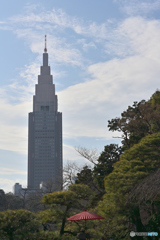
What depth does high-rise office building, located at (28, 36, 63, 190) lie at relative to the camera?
12988 cm

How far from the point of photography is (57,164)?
132 meters

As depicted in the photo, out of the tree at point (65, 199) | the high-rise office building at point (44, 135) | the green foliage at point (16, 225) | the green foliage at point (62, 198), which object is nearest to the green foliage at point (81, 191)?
the tree at point (65, 199)

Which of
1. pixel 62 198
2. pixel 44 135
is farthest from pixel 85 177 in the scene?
pixel 44 135

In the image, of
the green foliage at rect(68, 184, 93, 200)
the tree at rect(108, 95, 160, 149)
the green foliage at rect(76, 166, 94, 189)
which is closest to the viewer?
the green foliage at rect(68, 184, 93, 200)

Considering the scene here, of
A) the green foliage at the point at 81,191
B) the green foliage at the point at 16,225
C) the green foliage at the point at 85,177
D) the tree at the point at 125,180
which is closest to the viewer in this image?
the green foliage at the point at 16,225

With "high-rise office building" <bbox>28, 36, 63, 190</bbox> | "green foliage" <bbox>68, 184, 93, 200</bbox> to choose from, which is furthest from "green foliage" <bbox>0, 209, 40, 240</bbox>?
"high-rise office building" <bbox>28, 36, 63, 190</bbox>

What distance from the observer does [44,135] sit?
13388 cm

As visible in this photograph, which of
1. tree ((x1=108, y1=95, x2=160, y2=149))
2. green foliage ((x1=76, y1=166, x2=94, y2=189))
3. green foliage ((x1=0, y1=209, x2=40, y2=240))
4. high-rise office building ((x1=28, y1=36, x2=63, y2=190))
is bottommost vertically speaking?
green foliage ((x1=0, y1=209, x2=40, y2=240))

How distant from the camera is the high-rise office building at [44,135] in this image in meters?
130

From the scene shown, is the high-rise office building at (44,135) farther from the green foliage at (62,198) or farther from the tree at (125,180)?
the green foliage at (62,198)

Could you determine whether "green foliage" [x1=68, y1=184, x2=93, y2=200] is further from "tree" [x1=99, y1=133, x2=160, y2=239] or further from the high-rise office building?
the high-rise office building

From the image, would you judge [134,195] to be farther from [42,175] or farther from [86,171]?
[42,175]

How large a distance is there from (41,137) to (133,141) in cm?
10892

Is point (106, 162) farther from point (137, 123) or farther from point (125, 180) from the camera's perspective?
point (125, 180)
